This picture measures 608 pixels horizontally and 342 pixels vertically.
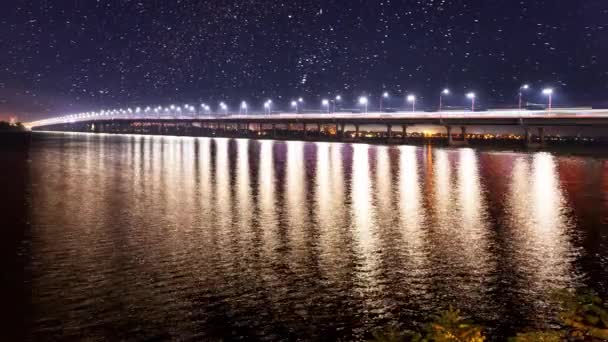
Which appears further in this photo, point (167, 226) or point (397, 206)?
point (397, 206)

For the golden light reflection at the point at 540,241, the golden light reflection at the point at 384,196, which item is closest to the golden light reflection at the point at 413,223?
the golden light reflection at the point at 384,196

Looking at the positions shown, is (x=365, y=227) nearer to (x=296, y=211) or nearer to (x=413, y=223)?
(x=413, y=223)

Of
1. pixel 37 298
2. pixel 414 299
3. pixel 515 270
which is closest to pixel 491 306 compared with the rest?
pixel 414 299

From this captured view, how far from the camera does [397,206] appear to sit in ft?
80.1

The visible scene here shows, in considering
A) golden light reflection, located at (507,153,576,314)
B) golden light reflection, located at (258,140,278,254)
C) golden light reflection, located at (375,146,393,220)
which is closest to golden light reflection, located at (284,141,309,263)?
golden light reflection, located at (258,140,278,254)

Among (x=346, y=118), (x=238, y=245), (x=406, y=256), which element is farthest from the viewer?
(x=346, y=118)

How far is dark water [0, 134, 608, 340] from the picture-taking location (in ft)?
34.2

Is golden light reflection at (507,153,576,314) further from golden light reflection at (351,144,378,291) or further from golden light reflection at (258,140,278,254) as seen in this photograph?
golden light reflection at (258,140,278,254)

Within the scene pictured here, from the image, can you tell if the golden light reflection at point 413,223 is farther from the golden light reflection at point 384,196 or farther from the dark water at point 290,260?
the golden light reflection at point 384,196

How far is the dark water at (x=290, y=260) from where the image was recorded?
1041 cm

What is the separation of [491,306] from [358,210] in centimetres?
1197

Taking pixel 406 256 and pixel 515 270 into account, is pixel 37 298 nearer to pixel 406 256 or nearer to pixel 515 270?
pixel 406 256

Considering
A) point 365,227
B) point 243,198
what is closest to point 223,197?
point 243,198

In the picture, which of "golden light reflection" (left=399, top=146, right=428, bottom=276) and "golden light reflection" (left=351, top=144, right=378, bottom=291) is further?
"golden light reflection" (left=399, top=146, right=428, bottom=276)
